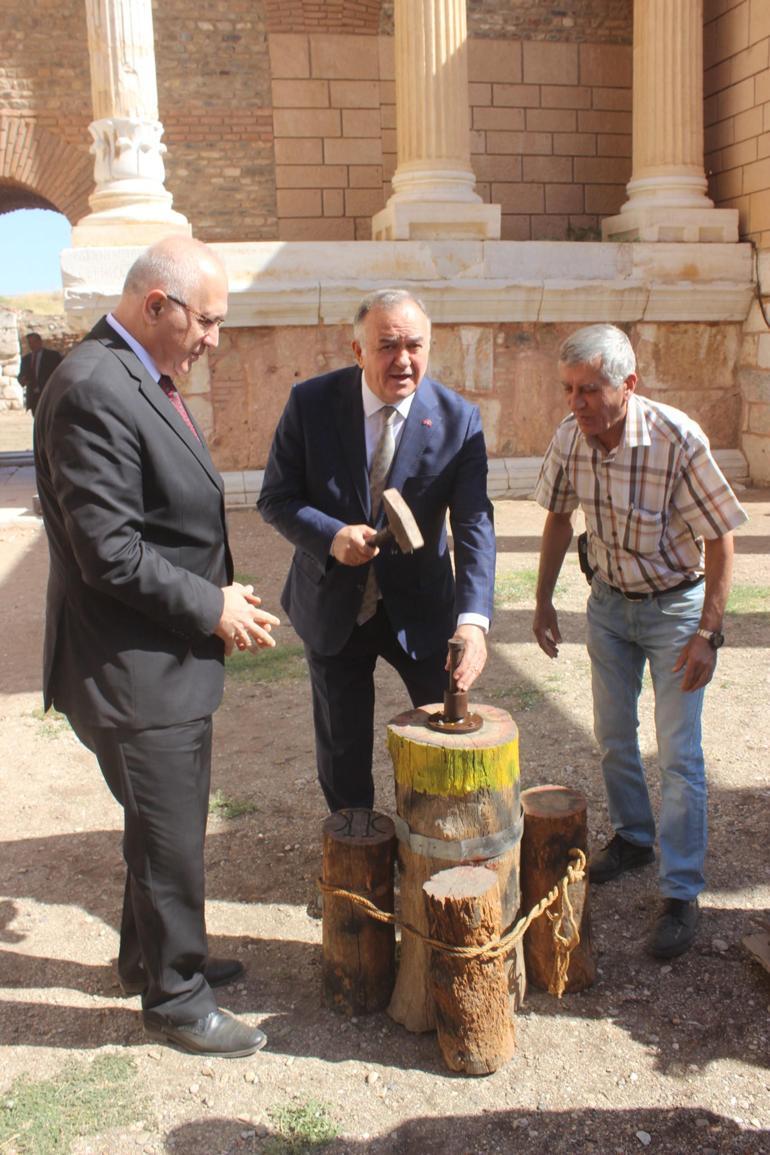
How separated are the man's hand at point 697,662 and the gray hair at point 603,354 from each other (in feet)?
2.52

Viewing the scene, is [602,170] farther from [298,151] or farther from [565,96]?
[298,151]

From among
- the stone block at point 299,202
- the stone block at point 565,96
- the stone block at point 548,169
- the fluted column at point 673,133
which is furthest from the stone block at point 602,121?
the stone block at point 299,202

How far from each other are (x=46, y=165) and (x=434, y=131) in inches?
223

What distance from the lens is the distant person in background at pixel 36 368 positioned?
14.0m

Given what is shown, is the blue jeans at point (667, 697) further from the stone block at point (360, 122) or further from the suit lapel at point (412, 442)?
the stone block at point (360, 122)

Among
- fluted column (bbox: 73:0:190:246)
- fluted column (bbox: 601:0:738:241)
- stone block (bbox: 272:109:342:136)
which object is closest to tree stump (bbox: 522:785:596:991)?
fluted column (bbox: 73:0:190:246)

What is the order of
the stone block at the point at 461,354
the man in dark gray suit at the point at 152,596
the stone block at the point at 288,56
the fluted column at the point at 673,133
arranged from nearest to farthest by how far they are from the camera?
the man in dark gray suit at the point at 152,596
the stone block at the point at 461,354
the fluted column at the point at 673,133
the stone block at the point at 288,56

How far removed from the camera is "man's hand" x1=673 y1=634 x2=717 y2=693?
122 inches

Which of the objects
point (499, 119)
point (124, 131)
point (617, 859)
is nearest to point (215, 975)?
point (617, 859)

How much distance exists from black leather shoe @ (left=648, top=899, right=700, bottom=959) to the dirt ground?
0.05 meters

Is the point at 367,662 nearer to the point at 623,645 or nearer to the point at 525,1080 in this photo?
the point at 623,645

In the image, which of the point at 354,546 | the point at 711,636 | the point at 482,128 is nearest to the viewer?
the point at 354,546

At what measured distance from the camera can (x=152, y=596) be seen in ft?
8.29

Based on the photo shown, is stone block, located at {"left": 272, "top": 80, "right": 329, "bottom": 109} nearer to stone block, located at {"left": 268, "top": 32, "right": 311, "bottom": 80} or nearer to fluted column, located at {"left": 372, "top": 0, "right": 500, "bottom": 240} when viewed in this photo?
stone block, located at {"left": 268, "top": 32, "right": 311, "bottom": 80}
